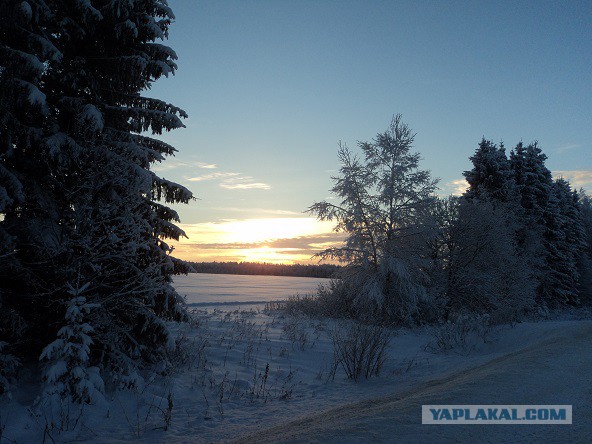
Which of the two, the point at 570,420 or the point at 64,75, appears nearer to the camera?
the point at 570,420

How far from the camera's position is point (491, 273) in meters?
19.8

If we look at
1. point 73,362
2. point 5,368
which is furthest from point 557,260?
point 5,368

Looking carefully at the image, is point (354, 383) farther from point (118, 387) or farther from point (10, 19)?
point (10, 19)

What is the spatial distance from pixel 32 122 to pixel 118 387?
4.71 meters

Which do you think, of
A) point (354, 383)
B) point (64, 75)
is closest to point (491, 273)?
point (354, 383)

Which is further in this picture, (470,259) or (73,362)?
(470,259)

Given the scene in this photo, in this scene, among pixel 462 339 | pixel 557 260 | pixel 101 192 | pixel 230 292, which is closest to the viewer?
pixel 101 192

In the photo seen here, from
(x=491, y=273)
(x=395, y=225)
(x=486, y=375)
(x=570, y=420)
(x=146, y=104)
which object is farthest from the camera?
(x=491, y=273)

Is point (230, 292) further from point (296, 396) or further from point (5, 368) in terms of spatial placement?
point (5, 368)

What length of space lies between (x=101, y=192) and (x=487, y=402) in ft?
22.2

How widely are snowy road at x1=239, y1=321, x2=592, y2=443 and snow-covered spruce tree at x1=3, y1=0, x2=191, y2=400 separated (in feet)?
11.3

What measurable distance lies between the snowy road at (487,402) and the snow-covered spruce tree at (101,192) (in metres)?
3.45

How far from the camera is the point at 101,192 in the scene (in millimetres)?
6871

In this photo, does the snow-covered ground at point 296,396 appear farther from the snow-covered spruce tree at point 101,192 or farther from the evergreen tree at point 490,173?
the evergreen tree at point 490,173
